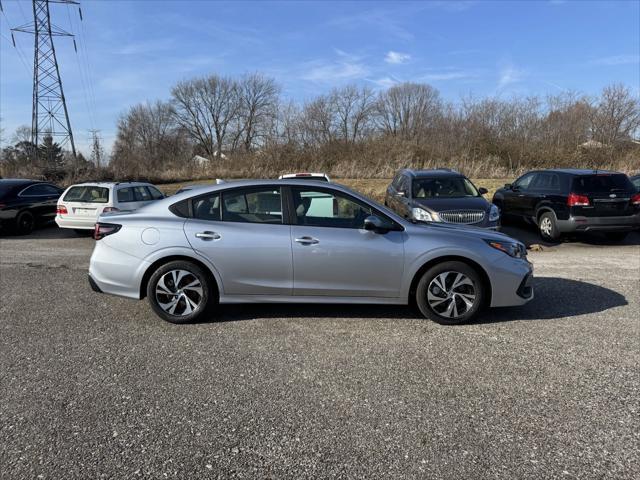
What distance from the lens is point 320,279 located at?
4992 millimetres

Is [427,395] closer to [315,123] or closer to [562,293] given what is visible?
[562,293]

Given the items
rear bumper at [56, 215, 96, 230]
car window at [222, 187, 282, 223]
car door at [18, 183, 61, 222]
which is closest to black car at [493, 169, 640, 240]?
car window at [222, 187, 282, 223]

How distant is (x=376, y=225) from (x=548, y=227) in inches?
307

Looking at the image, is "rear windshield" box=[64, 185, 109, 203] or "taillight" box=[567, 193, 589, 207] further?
"rear windshield" box=[64, 185, 109, 203]

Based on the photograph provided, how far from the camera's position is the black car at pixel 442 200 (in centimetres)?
955

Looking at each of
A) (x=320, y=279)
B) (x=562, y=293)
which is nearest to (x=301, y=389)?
(x=320, y=279)

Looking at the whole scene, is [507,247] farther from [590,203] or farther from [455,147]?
[455,147]

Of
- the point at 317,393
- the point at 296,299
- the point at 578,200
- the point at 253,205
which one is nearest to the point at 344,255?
the point at 296,299

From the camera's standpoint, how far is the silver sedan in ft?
16.3

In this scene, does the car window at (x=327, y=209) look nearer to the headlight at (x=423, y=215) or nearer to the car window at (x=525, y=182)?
the headlight at (x=423, y=215)

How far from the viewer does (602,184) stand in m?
10.3

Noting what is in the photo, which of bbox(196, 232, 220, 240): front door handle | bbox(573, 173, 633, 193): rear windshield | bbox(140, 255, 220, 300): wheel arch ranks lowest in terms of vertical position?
bbox(140, 255, 220, 300): wheel arch

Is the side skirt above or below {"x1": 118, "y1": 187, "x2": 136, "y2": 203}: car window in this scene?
below

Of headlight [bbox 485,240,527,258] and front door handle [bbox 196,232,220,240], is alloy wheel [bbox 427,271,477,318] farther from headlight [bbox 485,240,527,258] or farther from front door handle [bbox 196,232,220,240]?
front door handle [bbox 196,232,220,240]
